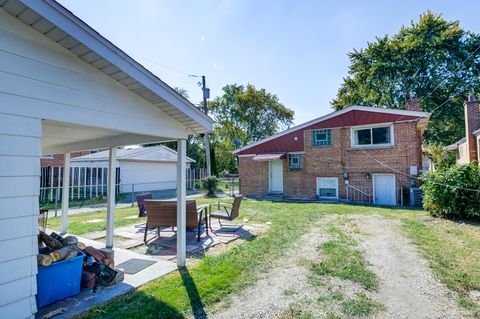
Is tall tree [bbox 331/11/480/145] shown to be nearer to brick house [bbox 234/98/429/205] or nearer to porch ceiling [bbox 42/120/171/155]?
brick house [bbox 234/98/429/205]

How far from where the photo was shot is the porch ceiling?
4.62 metres

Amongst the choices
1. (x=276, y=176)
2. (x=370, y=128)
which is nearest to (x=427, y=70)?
(x=370, y=128)

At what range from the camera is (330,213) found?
11.1m

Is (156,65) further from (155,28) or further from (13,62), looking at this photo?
(13,62)

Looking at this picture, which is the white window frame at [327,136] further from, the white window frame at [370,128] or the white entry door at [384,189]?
the white entry door at [384,189]

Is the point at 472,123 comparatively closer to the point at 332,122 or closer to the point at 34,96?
the point at 332,122

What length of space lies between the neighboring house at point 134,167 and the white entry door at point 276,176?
7.18 m

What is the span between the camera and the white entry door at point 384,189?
1402cm

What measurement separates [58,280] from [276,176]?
1534cm

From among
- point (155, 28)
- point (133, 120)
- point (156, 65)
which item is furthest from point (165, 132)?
point (156, 65)

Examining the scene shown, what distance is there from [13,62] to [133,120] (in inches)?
62.3

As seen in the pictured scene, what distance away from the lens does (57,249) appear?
154 inches

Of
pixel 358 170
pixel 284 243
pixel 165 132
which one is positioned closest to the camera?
pixel 165 132

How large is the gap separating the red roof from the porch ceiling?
12.7 metres
